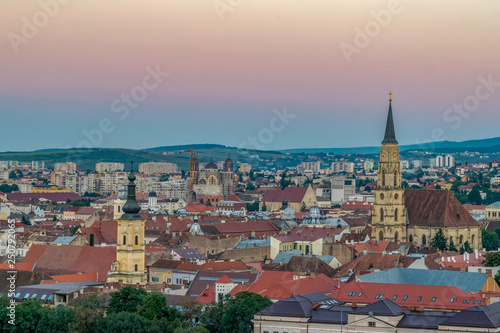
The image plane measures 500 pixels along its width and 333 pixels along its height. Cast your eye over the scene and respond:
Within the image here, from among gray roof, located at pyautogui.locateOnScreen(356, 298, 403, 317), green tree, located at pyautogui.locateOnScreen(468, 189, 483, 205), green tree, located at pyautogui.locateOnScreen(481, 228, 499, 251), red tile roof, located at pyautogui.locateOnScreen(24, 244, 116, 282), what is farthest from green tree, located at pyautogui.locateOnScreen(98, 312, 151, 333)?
green tree, located at pyautogui.locateOnScreen(468, 189, 483, 205)

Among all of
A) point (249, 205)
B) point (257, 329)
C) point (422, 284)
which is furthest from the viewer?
point (249, 205)

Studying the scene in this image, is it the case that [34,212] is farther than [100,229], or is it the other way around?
[34,212]

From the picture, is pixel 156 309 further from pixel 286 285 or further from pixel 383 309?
pixel 383 309

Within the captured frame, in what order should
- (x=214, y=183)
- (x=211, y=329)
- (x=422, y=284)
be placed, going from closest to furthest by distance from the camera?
(x=211, y=329)
(x=422, y=284)
(x=214, y=183)

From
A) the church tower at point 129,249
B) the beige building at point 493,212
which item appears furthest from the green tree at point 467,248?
the beige building at point 493,212

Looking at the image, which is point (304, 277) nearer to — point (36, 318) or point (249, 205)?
point (36, 318)

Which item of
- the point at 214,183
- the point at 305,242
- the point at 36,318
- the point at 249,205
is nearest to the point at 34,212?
the point at 249,205

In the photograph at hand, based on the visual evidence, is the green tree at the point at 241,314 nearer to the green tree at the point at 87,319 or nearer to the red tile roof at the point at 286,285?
the red tile roof at the point at 286,285
